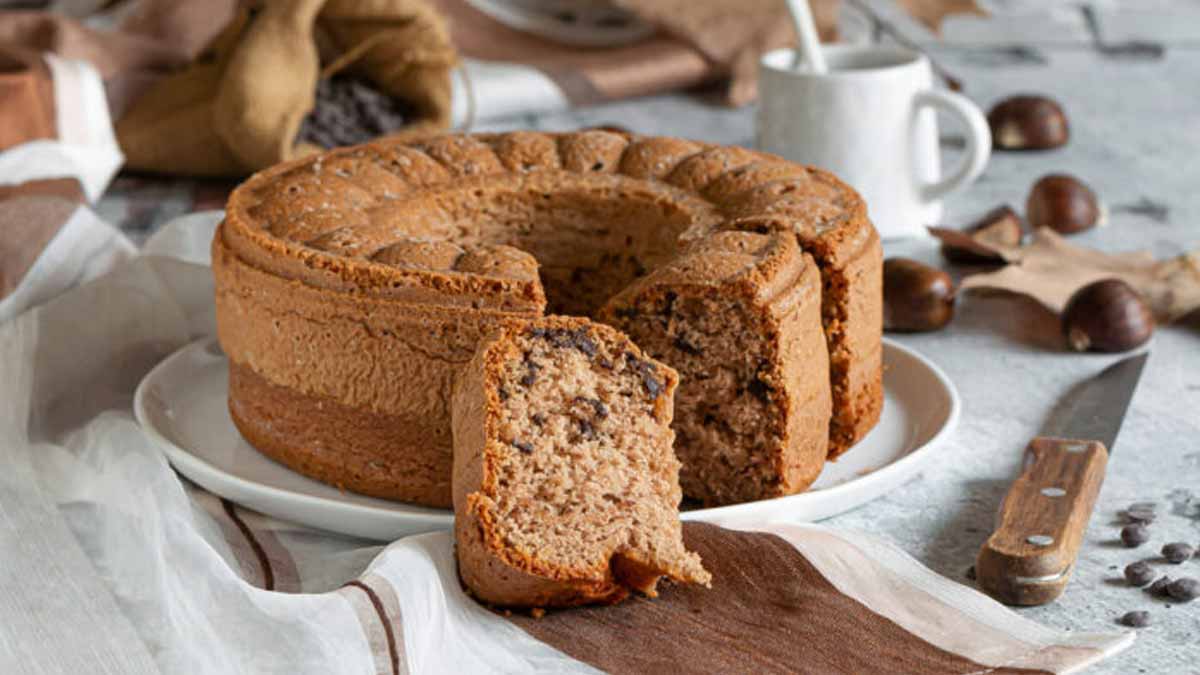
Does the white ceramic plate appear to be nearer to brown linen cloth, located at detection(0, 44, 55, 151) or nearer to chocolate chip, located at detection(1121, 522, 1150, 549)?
chocolate chip, located at detection(1121, 522, 1150, 549)

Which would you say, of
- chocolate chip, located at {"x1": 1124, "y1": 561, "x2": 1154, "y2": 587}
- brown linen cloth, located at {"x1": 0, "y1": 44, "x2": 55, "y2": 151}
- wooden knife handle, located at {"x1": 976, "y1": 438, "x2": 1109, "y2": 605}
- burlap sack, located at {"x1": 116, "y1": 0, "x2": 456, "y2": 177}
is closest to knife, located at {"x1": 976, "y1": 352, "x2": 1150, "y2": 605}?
wooden knife handle, located at {"x1": 976, "y1": 438, "x2": 1109, "y2": 605}

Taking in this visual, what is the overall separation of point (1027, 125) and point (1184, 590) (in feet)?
10.7

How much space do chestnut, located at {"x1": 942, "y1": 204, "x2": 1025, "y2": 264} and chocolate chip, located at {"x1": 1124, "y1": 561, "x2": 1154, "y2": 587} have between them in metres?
1.78

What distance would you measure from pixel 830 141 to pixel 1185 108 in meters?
2.24

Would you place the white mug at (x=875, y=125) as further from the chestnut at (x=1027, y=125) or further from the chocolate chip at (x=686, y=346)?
the chocolate chip at (x=686, y=346)

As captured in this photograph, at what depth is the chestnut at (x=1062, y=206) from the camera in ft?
15.9

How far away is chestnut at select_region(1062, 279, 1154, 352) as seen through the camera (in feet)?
12.8

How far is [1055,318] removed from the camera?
421 centimetres

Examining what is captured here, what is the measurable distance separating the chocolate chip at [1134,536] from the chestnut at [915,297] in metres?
1.24

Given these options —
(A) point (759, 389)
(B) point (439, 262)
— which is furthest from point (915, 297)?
(B) point (439, 262)

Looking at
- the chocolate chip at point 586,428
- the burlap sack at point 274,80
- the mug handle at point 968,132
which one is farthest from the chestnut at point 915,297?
the burlap sack at point 274,80

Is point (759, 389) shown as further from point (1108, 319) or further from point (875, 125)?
point (875, 125)

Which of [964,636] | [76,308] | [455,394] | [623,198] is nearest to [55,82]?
[76,308]

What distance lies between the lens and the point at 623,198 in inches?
134
